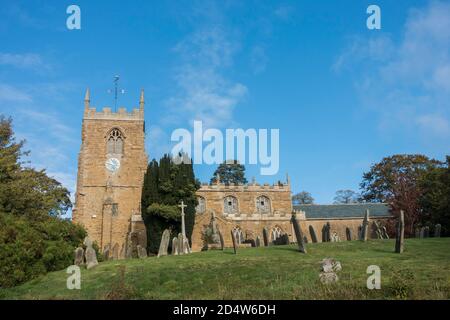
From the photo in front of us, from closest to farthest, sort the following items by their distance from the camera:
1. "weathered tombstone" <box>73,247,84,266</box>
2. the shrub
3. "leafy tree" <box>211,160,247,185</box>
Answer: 1. the shrub
2. "weathered tombstone" <box>73,247,84,266</box>
3. "leafy tree" <box>211,160,247,185</box>

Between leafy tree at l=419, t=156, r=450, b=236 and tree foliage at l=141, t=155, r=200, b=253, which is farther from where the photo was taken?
tree foliage at l=141, t=155, r=200, b=253

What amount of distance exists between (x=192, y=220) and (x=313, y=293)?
24.4 meters

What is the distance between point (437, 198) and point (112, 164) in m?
26.9

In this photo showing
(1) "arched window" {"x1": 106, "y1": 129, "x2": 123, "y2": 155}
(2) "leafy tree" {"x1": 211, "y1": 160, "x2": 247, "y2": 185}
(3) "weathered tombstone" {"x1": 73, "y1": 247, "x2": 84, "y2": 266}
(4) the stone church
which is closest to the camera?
(3) "weathered tombstone" {"x1": 73, "y1": 247, "x2": 84, "y2": 266}

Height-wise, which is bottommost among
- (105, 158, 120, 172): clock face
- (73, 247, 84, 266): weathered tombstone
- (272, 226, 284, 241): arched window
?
(272, 226, 284, 241): arched window

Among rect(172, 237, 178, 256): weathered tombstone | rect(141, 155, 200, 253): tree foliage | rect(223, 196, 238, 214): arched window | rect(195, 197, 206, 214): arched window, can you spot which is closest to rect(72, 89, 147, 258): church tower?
rect(141, 155, 200, 253): tree foliage

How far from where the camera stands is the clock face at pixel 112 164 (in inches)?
1509

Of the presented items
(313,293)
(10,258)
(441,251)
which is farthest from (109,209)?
(313,293)

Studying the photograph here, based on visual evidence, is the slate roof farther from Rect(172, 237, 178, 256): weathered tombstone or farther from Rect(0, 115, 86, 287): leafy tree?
Rect(0, 115, 86, 287): leafy tree

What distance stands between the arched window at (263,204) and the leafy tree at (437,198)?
14.1m

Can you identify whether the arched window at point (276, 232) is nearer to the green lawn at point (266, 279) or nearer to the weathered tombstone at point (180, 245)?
the weathered tombstone at point (180, 245)

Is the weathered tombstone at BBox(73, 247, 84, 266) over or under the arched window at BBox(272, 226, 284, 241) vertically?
over

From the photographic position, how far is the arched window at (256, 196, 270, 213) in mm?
41156
